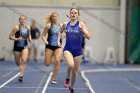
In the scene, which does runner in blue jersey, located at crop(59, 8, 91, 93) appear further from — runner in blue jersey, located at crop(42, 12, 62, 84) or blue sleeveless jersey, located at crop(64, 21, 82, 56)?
runner in blue jersey, located at crop(42, 12, 62, 84)

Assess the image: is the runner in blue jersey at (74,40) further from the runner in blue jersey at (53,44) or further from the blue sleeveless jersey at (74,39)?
the runner in blue jersey at (53,44)

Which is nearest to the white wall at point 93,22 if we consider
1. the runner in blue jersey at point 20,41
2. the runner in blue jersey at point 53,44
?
the runner in blue jersey at point 20,41

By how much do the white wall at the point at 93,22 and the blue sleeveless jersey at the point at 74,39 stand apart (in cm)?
1191

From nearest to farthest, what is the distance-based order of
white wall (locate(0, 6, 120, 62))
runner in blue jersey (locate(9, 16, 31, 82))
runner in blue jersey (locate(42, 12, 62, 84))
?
runner in blue jersey (locate(42, 12, 62, 84)), runner in blue jersey (locate(9, 16, 31, 82)), white wall (locate(0, 6, 120, 62))

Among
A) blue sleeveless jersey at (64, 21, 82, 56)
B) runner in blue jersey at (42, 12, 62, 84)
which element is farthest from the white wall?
blue sleeveless jersey at (64, 21, 82, 56)

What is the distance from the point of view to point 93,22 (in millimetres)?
20375

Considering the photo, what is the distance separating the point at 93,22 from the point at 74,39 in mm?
12264

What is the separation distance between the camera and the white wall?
20.1 metres

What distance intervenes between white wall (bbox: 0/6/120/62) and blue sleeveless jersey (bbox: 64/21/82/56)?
11914 mm

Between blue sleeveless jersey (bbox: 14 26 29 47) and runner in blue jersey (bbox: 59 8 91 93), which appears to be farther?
blue sleeveless jersey (bbox: 14 26 29 47)

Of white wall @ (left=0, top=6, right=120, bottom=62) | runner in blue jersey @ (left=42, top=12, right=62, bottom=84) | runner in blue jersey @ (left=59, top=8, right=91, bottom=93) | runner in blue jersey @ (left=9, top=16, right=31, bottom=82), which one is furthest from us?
white wall @ (left=0, top=6, right=120, bottom=62)

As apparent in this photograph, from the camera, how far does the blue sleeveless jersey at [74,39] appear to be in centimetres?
812

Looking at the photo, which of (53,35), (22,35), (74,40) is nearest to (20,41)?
(22,35)

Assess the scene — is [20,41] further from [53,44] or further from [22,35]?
[53,44]
